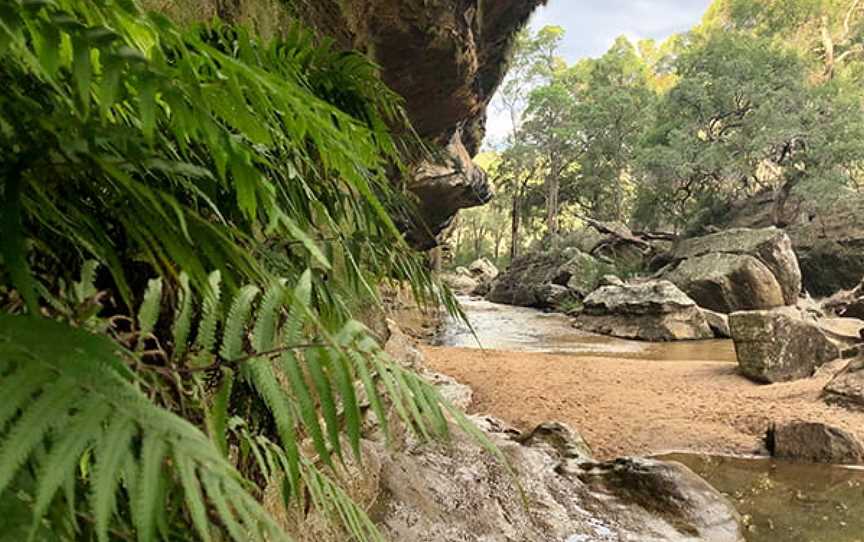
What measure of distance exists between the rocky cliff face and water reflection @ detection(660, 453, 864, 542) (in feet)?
8.37

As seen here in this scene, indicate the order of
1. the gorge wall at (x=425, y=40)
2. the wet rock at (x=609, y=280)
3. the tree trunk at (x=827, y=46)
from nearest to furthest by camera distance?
the gorge wall at (x=425, y=40) < the wet rock at (x=609, y=280) < the tree trunk at (x=827, y=46)

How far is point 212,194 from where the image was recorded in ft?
3.02

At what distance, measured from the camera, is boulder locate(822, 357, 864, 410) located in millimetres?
5090

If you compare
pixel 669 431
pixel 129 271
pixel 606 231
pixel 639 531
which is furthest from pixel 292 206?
pixel 606 231

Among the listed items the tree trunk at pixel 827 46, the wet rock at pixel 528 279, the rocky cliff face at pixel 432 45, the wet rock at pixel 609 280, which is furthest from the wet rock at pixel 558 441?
the tree trunk at pixel 827 46

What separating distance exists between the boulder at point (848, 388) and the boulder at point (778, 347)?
79cm

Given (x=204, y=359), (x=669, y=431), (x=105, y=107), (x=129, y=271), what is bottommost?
(x=669, y=431)

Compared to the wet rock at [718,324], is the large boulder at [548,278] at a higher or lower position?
higher

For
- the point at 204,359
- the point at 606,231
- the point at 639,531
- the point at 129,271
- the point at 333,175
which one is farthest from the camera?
the point at 606,231

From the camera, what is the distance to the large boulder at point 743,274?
1286 cm

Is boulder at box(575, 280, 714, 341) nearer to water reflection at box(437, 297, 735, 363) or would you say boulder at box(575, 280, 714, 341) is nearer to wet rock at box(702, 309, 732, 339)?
wet rock at box(702, 309, 732, 339)

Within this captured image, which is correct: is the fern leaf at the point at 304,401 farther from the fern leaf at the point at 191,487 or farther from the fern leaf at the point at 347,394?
the fern leaf at the point at 191,487

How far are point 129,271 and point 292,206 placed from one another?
0.28 m

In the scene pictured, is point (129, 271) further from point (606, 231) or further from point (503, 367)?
point (606, 231)
